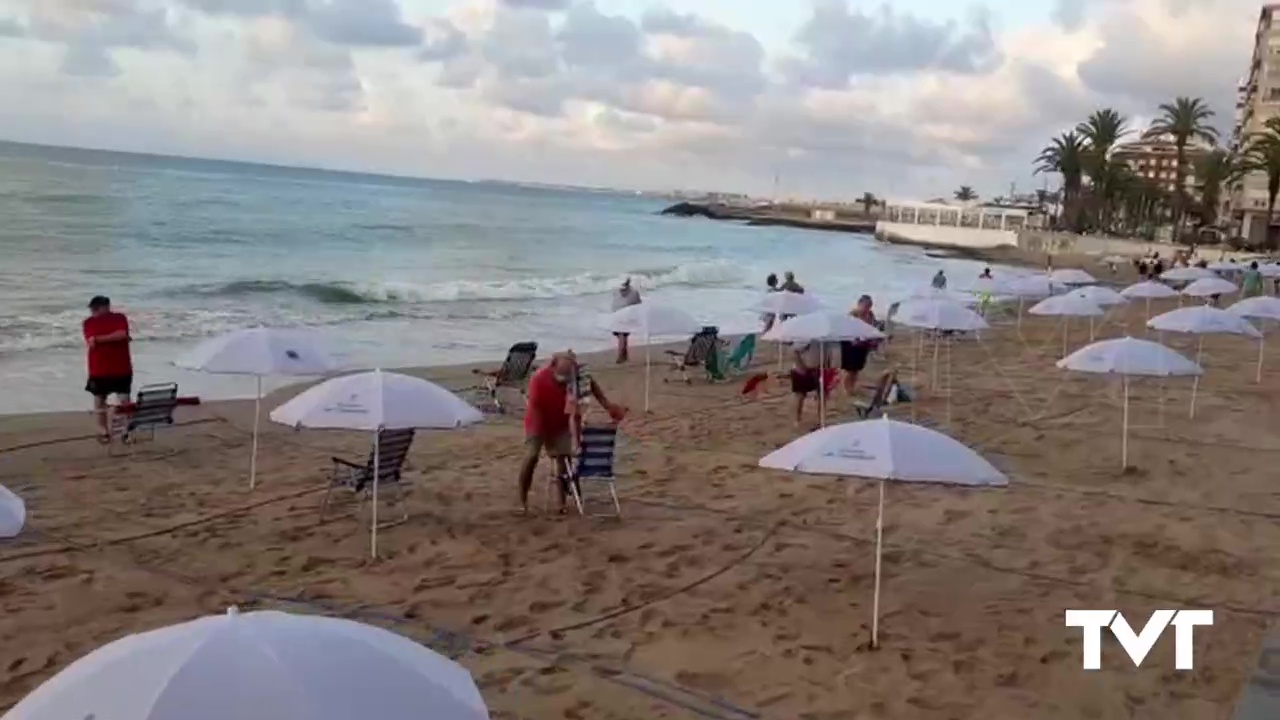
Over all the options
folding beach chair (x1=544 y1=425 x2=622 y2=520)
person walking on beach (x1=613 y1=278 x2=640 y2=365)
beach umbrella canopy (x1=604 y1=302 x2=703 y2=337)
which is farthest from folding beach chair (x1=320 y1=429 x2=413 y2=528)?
person walking on beach (x1=613 y1=278 x2=640 y2=365)

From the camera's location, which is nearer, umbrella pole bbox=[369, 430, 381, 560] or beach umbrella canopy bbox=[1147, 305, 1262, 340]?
umbrella pole bbox=[369, 430, 381, 560]

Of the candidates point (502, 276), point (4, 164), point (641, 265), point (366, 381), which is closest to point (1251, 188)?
point (641, 265)

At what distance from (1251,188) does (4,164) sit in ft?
304

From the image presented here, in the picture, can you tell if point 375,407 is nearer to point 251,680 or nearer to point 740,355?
point 251,680

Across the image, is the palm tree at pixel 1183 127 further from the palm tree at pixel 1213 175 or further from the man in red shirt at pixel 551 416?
the man in red shirt at pixel 551 416

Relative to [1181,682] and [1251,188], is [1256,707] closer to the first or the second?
[1181,682]

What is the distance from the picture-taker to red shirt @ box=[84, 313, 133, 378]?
38.3 feet

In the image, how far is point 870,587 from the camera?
819cm

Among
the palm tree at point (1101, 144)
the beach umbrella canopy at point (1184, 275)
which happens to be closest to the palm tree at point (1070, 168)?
the palm tree at point (1101, 144)

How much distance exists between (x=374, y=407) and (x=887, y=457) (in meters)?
3.49

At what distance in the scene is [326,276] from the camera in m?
41.5

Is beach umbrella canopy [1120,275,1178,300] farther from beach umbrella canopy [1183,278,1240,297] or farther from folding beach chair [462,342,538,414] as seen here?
folding beach chair [462,342,538,414]

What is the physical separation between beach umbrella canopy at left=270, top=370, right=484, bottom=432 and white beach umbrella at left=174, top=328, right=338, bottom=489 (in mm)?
1638

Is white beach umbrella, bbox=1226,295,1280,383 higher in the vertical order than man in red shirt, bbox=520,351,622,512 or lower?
higher
